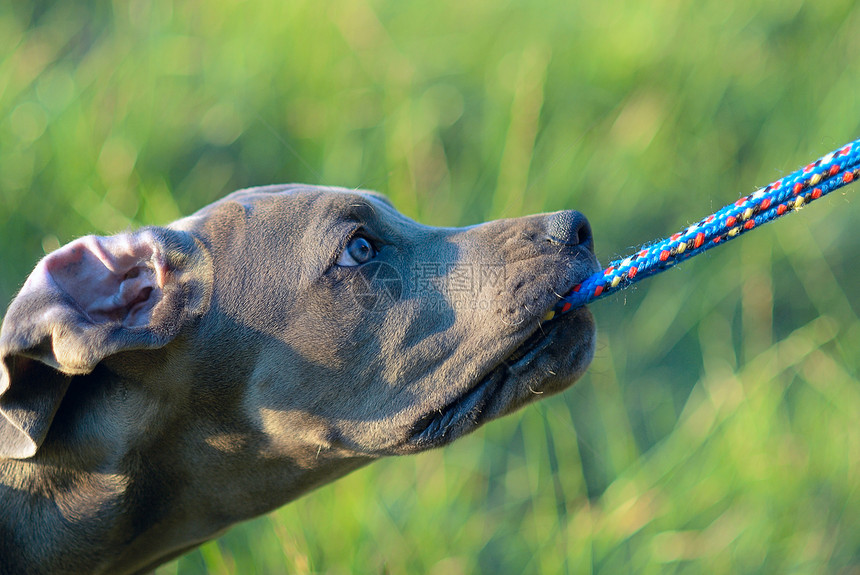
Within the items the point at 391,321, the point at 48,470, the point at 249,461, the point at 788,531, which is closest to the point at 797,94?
the point at 788,531

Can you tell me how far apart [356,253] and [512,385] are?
579 mm

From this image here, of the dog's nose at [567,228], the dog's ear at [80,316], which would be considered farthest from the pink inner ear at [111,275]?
the dog's nose at [567,228]

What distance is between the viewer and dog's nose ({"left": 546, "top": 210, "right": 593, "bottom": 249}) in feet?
8.20

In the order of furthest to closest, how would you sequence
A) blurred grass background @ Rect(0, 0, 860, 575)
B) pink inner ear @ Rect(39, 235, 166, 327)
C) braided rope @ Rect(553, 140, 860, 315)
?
blurred grass background @ Rect(0, 0, 860, 575) → pink inner ear @ Rect(39, 235, 166, 327) → braided rope @ Rect(553, 140, 860, 315)

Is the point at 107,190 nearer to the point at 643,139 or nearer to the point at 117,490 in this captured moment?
the point at 117,490

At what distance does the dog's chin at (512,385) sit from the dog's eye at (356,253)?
1.57 ft

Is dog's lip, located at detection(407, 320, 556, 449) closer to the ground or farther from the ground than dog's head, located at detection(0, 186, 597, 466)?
closer to the ground

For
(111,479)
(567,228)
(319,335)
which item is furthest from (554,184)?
(111,479)

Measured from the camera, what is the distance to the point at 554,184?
4848 mm

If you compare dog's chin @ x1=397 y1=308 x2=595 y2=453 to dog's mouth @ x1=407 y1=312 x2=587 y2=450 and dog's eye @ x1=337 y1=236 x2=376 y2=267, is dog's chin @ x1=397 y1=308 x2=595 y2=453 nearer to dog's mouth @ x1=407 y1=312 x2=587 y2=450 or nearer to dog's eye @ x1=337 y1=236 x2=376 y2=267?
dog's mouth @ x1=407 y1=312 x2=587 y2=450

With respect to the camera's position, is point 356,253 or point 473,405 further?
point 356,253

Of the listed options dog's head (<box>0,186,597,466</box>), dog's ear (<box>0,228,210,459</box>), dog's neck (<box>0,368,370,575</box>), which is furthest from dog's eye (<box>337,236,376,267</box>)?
dog's neck (<box>0,368,370,575</box>)

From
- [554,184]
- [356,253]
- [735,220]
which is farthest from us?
[554,184]

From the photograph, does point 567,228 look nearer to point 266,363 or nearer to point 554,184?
point 266,363
